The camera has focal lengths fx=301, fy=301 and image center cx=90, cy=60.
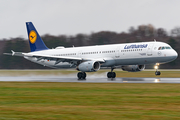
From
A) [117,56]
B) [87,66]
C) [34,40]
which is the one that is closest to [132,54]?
[117,56]

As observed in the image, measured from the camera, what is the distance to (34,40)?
44312 millimetres

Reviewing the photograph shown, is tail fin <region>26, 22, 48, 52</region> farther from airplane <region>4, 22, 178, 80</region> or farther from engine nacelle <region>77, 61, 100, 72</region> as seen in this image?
engine nacelle <region>77, 61, 100, 72</region>

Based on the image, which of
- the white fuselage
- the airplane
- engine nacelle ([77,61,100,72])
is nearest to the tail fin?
the airplane

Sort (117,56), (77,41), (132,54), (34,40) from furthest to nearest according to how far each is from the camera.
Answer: (77,41) → (34,40) → (117,56) → (132,54)

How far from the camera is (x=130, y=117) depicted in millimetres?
10094

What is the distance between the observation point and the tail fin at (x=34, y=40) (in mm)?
44188

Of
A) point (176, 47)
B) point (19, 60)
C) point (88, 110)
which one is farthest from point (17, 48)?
point (88, 110)

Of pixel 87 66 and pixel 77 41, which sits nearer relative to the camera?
pixel 87 66

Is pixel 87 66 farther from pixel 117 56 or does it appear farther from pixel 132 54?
pixel 132 54

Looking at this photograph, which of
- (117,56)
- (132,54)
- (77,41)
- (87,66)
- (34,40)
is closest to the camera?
(87,66)

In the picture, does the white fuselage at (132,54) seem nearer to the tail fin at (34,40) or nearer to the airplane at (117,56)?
the airplane at (117,56)

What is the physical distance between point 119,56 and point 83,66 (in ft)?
14.5

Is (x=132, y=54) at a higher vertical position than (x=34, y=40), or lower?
lower

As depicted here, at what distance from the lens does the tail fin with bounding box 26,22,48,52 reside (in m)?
44.2
